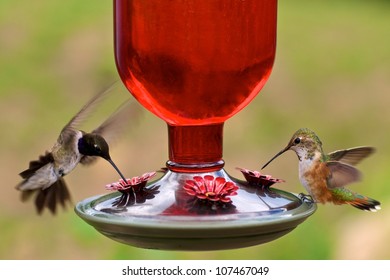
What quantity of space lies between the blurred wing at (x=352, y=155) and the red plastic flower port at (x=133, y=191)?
2.40 ft

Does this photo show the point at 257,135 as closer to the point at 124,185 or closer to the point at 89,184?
the point at 89,184

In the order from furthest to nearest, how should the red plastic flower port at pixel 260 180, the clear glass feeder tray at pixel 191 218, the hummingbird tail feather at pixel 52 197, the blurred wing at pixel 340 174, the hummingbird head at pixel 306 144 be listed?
the hummingbird tail feather at pixel 52 197, the hummingbird head at pixel 306 144, the blurred wing at pixel 340 174, the red plastic flower port at pixel 260 180, the clear glass feeder tray at pixel 191 218

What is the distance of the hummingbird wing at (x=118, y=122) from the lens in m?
3.33

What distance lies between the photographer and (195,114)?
2.79 m

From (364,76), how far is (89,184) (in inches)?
125

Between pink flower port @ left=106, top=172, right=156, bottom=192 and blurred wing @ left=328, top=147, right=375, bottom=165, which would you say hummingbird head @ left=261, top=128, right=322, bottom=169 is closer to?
blurred wing @ left=328, top=147, right=375, bottom=165

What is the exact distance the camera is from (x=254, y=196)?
276 cm

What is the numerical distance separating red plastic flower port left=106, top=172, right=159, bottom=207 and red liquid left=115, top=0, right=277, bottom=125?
8.8 inches

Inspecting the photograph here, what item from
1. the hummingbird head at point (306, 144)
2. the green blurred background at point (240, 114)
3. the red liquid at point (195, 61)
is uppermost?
the red liquid at point (195, 61)

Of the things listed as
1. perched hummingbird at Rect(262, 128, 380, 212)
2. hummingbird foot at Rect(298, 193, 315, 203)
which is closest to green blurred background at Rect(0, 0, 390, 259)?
perched hummingbird at Rect(262, 128, 380, 212)

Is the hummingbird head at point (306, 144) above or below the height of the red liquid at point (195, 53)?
below

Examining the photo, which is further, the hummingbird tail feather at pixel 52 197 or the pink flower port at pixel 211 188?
the hummingbird tail feather at pixel 52 197

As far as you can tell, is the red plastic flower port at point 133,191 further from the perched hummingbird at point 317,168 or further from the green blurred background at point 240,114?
the green blurred background at point 240,114

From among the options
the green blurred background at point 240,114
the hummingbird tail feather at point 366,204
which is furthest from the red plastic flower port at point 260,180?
the green blurred background at point 240,114
